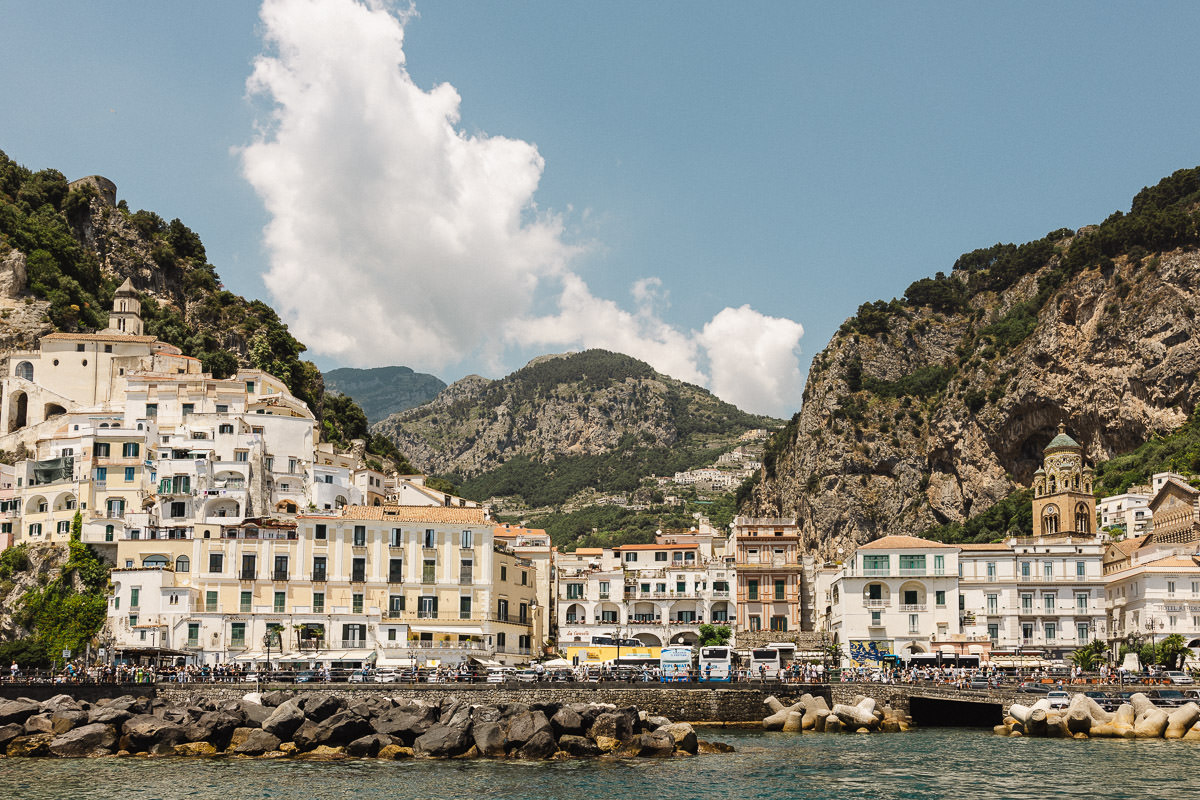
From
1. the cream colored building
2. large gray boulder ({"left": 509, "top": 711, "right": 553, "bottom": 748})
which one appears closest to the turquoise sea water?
large gray boulder ({"left": 509, "top": 711, "right": 553, "bottom": 748})

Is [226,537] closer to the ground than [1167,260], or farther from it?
closer to the ground

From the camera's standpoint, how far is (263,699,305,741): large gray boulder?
42.8m

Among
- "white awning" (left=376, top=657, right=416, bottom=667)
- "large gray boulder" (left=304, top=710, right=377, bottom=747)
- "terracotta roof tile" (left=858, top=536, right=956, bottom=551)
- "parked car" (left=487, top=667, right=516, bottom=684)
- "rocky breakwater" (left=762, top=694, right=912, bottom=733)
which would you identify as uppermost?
"terracotta roof tile" (left=858, top=536, right=956, bottom=551)

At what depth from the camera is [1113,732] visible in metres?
46.5

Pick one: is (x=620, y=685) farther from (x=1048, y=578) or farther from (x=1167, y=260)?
(x=1167, y=260)

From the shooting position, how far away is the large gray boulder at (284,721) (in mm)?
42781

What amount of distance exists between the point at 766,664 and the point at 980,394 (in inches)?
3282

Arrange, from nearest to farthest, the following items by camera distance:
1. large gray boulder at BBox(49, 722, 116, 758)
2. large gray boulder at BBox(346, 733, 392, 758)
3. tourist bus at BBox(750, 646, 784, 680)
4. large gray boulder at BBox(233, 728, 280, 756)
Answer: large gray boulder at BBox(346, 733, 392, 758), large gray boulder at BBox(233, 728, 280, 756), large gray boulder at BBox(49, 722, 116, 758), tourist bus at BBox(750, 646, 784, 680)

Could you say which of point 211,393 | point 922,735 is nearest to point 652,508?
point 211,393

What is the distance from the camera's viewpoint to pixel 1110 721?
155ft

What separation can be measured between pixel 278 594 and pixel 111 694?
13.0 metres

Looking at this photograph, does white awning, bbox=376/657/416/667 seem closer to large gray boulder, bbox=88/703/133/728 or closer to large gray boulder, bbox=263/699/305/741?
large gray boulder, bbox=263/699/305/741

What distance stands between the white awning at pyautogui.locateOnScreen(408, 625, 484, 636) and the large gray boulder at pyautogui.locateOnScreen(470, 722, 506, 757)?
2170cm

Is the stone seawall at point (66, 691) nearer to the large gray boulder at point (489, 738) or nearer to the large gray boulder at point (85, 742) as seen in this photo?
the large gray boulder at point (85, 742)
